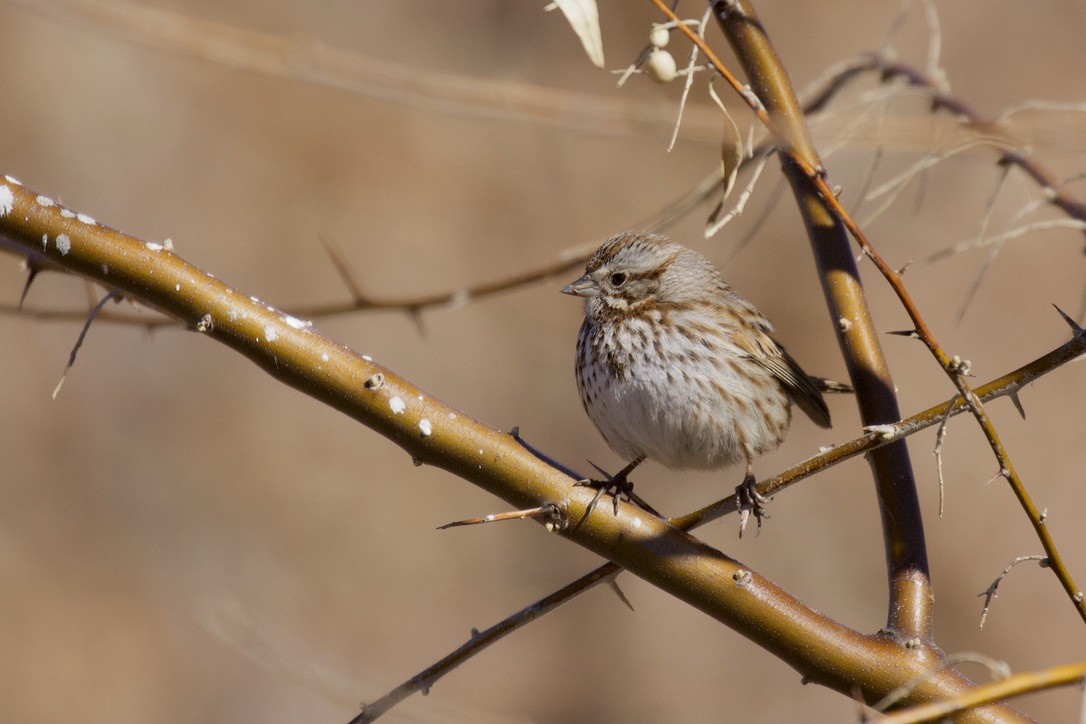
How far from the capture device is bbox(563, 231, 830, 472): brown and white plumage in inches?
150

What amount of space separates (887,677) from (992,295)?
21.3 feet

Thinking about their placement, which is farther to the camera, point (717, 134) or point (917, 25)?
point (917, 25)

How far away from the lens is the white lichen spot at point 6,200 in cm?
225

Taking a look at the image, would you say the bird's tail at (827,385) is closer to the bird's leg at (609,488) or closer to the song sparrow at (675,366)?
the song sparrow at (675,366)

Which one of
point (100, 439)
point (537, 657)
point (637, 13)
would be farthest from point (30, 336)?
point (637, 13)

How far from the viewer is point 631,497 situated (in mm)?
2930

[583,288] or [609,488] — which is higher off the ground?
[583,288]

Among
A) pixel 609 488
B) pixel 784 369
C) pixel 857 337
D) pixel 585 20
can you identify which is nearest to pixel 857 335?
pixel 857 337

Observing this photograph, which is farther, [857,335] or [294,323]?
[857,335]

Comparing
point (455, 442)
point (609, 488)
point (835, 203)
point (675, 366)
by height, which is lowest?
point (455, 442)

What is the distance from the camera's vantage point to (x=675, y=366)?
384 cm

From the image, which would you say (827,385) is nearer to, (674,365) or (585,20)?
(674,365)

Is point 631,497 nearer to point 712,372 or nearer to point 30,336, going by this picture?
point 712,372

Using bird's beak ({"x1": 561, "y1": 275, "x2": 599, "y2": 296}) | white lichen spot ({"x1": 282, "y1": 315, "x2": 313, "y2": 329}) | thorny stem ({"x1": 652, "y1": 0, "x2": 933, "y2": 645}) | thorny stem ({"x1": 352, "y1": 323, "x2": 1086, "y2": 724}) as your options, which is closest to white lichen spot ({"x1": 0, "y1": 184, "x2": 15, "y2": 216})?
white lichen spot ({"x1": 282, "y1": 315, "x2": 313, "y2": 329})
